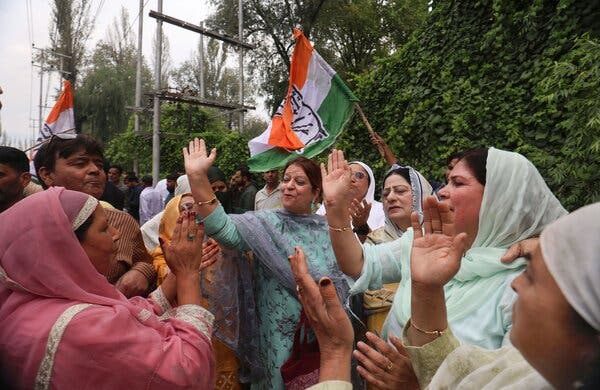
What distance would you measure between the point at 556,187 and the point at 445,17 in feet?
11.4

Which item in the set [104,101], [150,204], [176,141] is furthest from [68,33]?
[150,204]

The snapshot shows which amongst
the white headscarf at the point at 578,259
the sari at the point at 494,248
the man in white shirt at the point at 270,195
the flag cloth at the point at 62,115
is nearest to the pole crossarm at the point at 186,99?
the flag cloth at the point at 62,115

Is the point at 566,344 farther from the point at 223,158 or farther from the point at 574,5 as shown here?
the point at 223,158

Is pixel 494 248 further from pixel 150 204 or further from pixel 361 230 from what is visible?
pixel 150 204

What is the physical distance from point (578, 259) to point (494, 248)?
105cm

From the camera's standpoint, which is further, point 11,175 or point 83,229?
point 11,175

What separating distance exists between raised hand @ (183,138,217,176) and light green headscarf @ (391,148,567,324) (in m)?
1.24

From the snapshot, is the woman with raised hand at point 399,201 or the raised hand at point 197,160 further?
the woman with raised hand at point 399,201

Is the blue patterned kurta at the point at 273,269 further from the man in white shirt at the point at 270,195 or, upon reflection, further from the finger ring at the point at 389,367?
the man in white shirt at the point at 270,195

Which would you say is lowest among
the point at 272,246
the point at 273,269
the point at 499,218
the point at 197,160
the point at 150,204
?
the point at 150,204

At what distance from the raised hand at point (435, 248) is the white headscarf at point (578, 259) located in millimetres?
519

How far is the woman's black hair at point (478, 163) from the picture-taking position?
189cm

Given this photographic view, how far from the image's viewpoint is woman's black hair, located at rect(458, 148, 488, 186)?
1886 millimetres

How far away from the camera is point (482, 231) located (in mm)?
→ 1809
